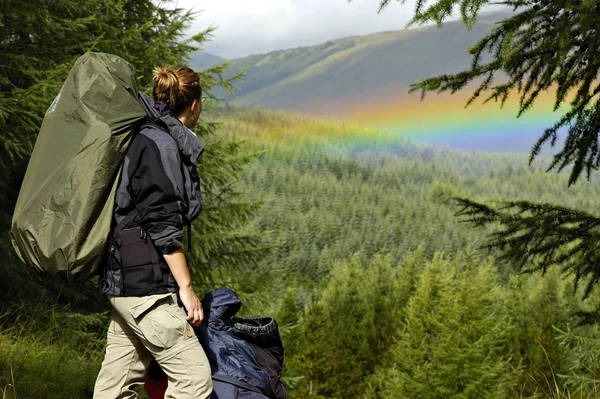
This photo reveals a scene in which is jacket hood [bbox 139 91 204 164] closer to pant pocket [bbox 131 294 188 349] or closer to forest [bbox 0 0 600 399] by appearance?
pant pocket [bbox 131 294 188 349]

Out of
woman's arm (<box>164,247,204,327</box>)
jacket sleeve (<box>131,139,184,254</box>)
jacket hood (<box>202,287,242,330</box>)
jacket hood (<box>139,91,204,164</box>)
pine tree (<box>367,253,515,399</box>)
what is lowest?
pine tree (<box>367,253,515,399</box>)

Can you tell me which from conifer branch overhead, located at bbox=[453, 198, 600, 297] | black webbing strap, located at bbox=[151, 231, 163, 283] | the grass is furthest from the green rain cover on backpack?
conifer branch overhead, located at bbox=[453, 198, 600, 297]

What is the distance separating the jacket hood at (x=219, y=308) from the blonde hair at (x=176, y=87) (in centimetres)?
78

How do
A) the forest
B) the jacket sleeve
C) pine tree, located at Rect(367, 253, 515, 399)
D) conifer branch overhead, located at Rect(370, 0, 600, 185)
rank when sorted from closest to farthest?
the jacket sleeve
conifer branch overhead, located at Rect(370, 0, 600, 185)
the forest
pine tree, located at Rect(367, 253, 515, 399)

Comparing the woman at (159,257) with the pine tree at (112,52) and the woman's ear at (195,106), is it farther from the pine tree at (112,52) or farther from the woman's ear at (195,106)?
the pine tree at (112,52)

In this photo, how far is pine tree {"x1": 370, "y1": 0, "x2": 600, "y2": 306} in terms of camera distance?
375 centimetres

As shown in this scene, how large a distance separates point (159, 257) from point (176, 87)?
2.25 ft

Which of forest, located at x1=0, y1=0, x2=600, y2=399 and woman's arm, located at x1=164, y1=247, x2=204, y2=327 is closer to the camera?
woman's arm, located at x1=164, y1=247, x2=204, y2=327

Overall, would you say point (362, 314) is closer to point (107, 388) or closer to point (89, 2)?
point (89, 2)

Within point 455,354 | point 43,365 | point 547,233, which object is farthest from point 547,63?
point 455,354

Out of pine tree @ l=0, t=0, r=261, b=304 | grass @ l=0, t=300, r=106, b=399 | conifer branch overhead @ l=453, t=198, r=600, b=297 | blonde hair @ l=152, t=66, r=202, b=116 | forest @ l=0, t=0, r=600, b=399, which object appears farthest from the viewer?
pine tree @ l=0, t=0, r=261, b=304

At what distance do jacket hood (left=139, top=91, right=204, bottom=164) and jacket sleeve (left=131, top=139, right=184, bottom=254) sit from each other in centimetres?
7

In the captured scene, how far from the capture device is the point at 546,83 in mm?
4465

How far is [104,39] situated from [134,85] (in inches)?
336
